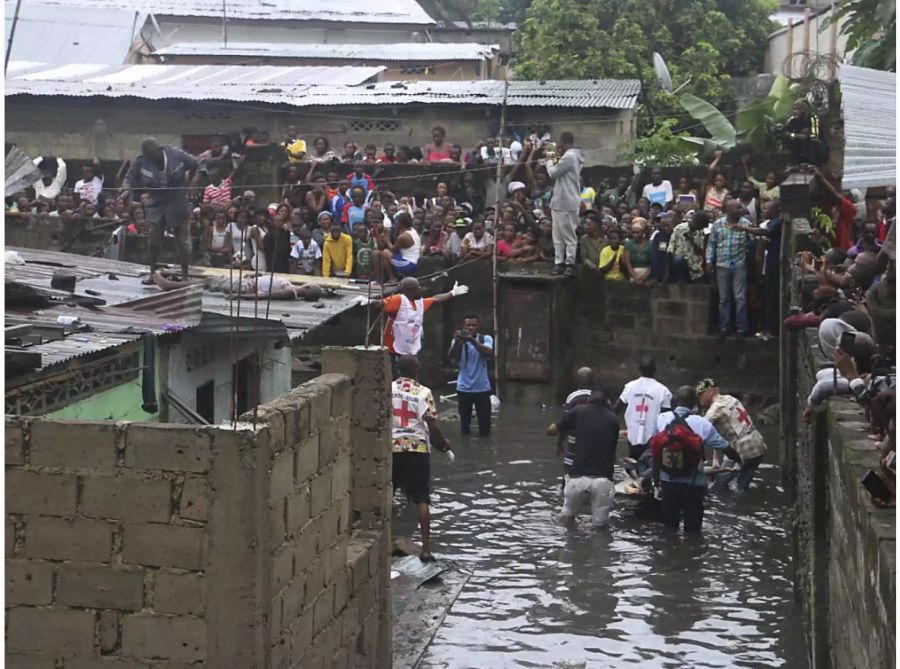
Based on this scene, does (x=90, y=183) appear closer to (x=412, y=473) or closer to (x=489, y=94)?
→ (x=489, y=94)

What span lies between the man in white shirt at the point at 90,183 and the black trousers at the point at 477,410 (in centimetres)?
900

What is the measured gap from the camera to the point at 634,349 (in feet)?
69.8

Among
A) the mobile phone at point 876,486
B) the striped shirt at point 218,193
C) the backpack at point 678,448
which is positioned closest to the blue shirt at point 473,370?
the backpack at point 678,448

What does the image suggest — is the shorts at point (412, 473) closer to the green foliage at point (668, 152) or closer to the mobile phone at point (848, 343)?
the mobile phone at point (848, 343)

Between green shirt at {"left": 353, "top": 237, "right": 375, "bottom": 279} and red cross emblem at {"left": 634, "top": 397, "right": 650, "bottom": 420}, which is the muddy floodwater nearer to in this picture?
red cross emblem at {"left": 634, "top": 397, "right": 650, "bottom": 420}

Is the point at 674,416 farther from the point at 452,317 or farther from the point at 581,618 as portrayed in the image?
the point at 452,317

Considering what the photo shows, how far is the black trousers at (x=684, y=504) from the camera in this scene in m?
13.6

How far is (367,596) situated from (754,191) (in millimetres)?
12058

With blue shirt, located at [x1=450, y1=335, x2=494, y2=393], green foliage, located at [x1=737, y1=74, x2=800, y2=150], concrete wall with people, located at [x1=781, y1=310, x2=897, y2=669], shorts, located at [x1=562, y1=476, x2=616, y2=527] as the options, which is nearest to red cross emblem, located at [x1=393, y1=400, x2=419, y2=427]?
shorts, located at [x1=562, y1=476, x2=616, y2=527]

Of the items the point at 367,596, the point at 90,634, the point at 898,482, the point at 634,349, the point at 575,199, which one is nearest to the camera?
the point at 898,482

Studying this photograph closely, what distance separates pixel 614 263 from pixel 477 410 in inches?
150

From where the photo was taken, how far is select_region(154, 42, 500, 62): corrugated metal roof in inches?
1324

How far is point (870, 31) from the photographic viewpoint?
14.6 m

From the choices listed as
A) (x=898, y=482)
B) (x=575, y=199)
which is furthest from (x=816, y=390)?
(x=575, y=199)
